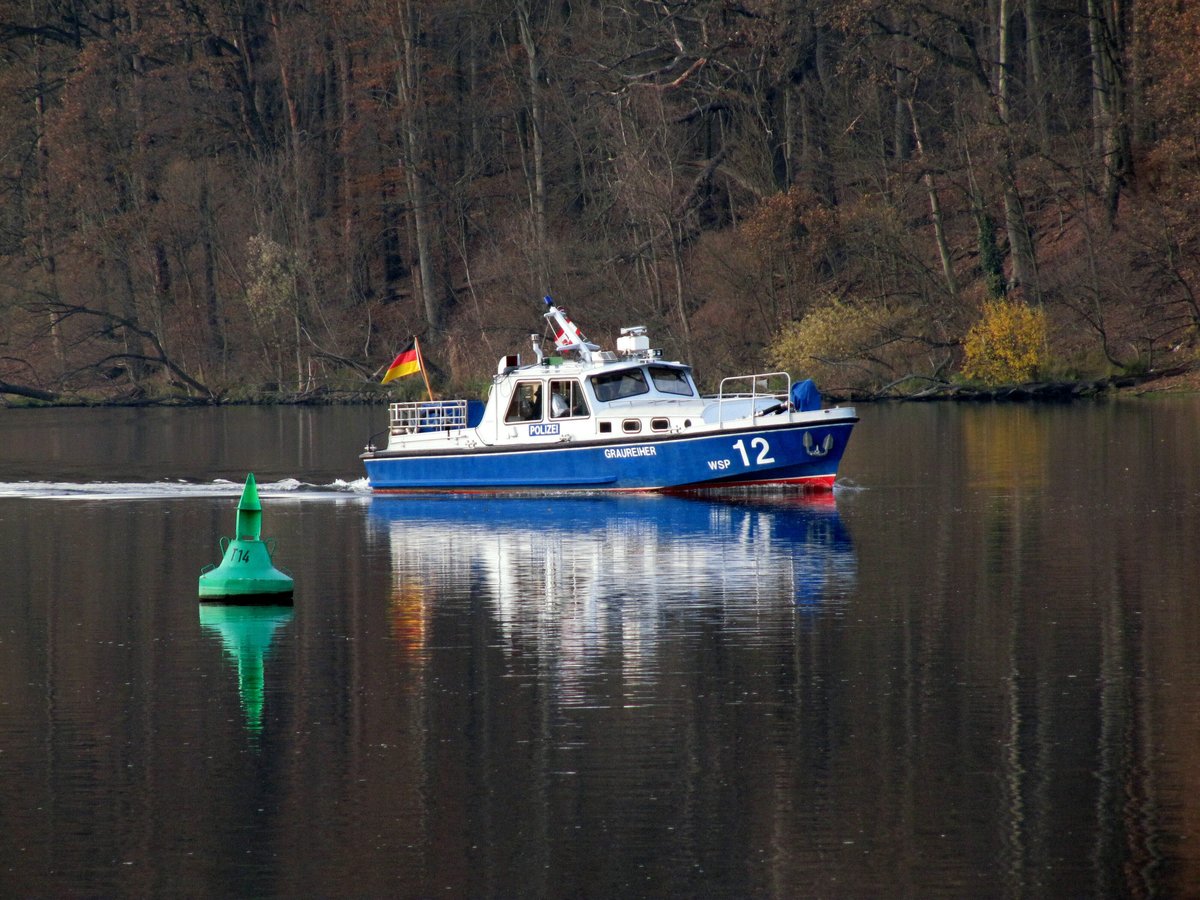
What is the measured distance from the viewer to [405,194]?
7988 centimetres

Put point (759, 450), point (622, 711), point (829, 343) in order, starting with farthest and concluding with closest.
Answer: point (829, 343) → point (759, 450) → point (622, 711)

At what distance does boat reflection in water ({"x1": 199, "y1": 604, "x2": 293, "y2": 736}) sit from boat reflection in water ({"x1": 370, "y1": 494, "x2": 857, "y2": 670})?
49.3 inches

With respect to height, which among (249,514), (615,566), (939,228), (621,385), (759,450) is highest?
(939,228)

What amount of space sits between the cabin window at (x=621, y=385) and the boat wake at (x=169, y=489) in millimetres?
5035

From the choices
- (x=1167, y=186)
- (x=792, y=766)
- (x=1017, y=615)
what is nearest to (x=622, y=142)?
(x=1167, y=186)

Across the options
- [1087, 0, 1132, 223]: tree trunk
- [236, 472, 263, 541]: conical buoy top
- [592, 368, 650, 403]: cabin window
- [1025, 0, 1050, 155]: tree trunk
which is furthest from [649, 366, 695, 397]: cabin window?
[1087, 0, 1132, 223]: tree trunk

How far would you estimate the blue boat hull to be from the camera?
101ft

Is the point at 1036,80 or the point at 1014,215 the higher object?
the point at 1036,80

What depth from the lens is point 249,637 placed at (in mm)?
17047

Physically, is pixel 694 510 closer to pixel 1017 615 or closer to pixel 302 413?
pixel 1017 615

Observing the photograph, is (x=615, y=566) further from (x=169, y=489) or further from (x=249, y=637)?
(x=169, y=489)

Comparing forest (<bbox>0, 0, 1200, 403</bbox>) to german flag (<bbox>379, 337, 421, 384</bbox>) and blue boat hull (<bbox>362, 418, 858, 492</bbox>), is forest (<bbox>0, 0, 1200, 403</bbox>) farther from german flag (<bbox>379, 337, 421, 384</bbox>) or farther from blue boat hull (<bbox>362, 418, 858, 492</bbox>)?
german flag (<bbox>379, 337, 421, 384</bbox>)

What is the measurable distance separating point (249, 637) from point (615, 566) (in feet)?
20.0

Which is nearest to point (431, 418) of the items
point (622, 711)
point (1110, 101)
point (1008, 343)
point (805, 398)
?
point (805, 398)
